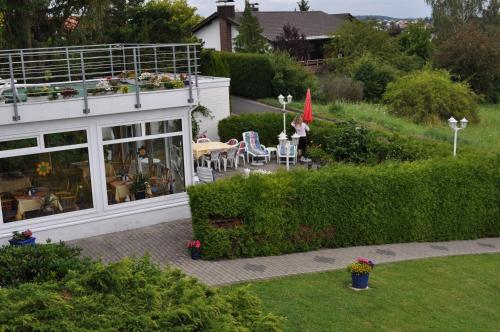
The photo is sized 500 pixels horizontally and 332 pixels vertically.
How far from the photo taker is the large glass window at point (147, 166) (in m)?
14.8

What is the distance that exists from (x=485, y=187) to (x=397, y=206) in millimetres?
2651

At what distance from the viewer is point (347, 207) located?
14070mm

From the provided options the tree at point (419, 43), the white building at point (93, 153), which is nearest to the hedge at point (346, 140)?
the white building at point (93, 153)

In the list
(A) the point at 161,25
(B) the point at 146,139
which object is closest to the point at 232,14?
(A) the point at 161,25

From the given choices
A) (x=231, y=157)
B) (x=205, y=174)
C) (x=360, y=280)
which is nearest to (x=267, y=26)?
(x=231, y=157)

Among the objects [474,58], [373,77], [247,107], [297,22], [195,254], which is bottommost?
[195,254]

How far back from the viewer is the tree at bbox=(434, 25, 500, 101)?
4584cm

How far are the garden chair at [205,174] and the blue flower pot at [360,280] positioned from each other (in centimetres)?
670

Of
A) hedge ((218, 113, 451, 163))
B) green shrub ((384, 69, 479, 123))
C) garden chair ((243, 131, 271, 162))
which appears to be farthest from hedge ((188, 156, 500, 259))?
green shrub ((384, 69, 479, 123))

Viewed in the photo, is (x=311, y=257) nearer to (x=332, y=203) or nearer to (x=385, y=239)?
(x=332, y=203)

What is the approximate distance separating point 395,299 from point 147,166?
24.2 feet

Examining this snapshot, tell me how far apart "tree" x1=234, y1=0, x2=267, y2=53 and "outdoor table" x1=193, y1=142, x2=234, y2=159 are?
25448 millimetres

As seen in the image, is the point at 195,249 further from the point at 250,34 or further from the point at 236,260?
the point at 250,34

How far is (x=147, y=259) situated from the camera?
290 inches
